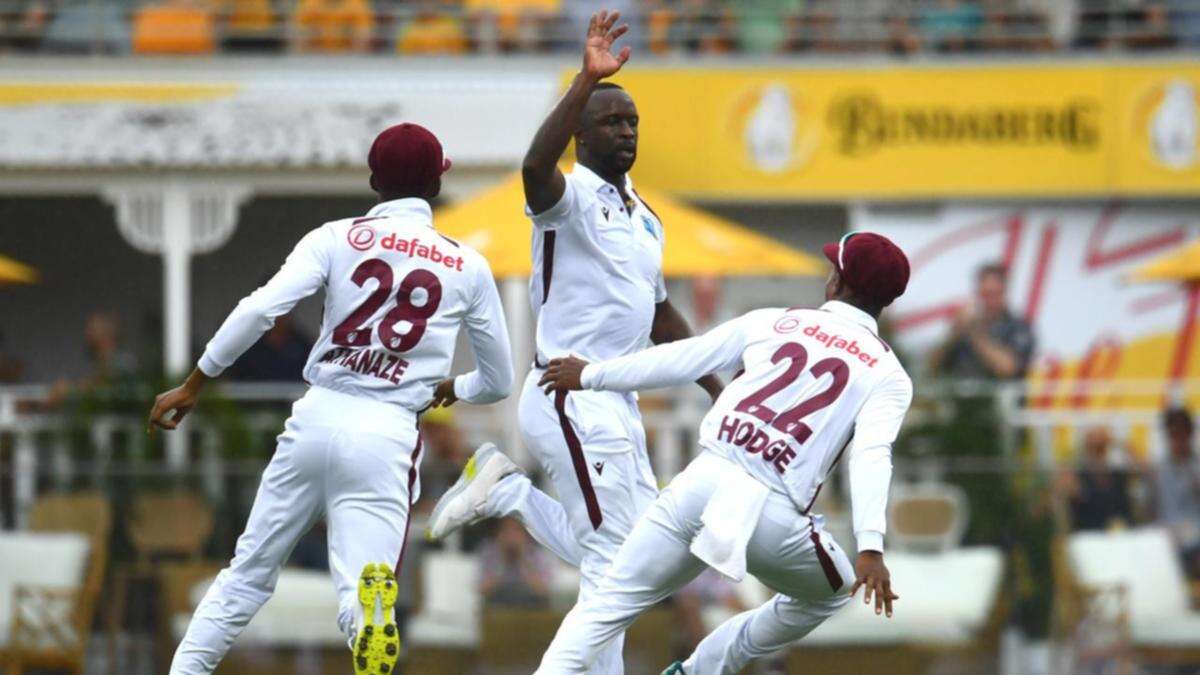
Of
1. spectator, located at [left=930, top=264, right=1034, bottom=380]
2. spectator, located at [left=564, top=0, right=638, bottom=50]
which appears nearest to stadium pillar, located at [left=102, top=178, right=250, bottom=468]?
spectator, located at [left=564, top=0, right=638, bottom=50]

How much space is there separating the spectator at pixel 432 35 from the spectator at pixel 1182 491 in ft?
26.8

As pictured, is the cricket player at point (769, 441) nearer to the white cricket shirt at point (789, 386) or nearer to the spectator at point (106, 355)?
the white cricket shirt at point (789, 386)

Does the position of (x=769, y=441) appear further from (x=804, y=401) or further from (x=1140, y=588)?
(x=1140, y=588)

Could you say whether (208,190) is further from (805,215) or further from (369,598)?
(369,598)

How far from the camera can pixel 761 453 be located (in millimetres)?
8734

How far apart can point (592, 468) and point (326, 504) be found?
1098 millimetres

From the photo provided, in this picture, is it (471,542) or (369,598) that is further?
(471,542)

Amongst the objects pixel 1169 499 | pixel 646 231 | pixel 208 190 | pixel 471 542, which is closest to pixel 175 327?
pixel 208 190

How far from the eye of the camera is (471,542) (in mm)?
15383

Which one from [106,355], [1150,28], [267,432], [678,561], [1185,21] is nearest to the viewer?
[678,561]

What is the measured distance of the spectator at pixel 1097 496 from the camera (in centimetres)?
1590

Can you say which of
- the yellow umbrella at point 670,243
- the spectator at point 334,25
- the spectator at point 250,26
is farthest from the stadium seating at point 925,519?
the spectator at point 250,26

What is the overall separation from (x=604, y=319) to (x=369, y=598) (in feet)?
5.32

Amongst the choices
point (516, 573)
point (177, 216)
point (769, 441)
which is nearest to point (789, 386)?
point (769, 441)
